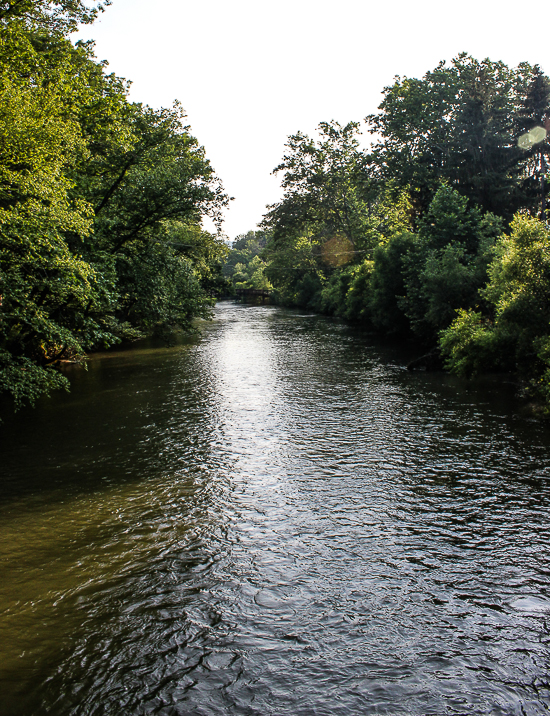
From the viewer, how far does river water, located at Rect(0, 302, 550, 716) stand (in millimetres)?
6633

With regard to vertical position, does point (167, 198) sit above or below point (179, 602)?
above

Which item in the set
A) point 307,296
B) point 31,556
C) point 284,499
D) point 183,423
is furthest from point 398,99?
point 31,556

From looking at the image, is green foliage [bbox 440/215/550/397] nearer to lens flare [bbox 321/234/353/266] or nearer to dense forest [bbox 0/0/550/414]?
dense forest [bbox 0/0/550/414]

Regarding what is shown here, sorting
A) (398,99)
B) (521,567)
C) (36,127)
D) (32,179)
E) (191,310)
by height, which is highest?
(398,99)

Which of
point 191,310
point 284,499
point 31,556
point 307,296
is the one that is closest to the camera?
point 31,556

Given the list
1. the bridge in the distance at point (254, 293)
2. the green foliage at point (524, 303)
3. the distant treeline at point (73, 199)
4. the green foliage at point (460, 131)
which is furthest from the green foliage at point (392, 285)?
the bridge in the distance at point (254, 293)

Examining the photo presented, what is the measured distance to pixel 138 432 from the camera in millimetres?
17219

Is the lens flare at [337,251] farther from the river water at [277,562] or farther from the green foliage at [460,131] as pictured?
the river water at [277,562]

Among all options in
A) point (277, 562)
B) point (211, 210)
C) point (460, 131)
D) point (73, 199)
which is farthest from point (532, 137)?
point (277, 562)

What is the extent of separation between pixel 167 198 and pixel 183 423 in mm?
11531

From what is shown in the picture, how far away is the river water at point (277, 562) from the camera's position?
663 centimetres

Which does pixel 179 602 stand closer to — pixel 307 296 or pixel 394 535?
pixel 394 535

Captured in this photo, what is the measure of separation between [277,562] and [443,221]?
30224mm

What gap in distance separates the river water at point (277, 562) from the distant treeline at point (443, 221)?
4.44 m
